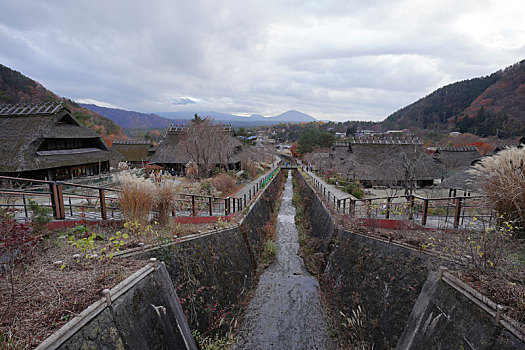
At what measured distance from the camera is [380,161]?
81.4ft

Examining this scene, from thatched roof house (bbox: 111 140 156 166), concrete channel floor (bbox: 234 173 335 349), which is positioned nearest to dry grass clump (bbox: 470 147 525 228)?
concrete channel floor (bbox: 234 173 335 349)

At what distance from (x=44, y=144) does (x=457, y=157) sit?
42904 millimetres

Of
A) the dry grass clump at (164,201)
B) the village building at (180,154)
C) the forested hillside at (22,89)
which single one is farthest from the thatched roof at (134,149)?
the dry grass clump at (164,201)

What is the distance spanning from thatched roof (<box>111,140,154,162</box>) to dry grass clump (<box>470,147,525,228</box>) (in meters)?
34.8

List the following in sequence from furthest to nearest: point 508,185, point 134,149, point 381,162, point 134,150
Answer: point 134,149
point 134,150
point 381,162
point 508,185

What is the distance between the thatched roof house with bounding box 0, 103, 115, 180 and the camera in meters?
14.3

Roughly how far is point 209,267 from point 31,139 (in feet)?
54.8

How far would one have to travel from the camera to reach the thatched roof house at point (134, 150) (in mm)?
32781

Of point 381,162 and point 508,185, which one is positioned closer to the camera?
point 508,185

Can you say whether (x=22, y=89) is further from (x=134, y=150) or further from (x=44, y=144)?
(x=44, y=144)

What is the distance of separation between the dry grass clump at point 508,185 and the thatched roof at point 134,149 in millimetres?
34799

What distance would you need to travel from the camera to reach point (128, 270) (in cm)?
385

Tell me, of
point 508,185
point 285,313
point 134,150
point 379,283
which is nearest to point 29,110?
point 134,150

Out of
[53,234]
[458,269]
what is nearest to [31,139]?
[53,234]
